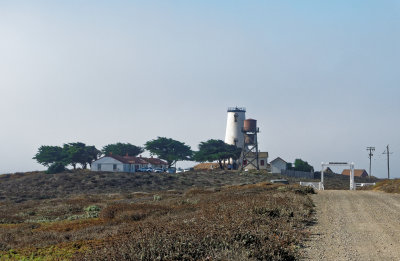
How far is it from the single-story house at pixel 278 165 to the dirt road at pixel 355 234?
73.9 m

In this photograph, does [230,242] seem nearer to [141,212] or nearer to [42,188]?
[141,212]

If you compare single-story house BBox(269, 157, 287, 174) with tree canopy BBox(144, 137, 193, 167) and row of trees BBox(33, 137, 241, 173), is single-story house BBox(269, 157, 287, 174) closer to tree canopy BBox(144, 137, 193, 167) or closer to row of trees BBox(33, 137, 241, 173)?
row of trees BBox(33, 137, 241, 173)

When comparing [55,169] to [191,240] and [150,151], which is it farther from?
[191,240]

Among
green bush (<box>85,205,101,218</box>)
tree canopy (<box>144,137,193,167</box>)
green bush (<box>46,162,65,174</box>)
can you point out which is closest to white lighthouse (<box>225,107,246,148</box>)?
tree canopy (<box>144,137,193,167</box>)

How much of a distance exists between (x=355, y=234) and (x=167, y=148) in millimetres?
98548

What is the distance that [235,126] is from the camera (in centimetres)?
11175

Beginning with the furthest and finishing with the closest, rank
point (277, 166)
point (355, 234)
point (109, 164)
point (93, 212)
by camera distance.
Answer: point (277, 166), point (109, 164), point (93, 212), point (355, 234)

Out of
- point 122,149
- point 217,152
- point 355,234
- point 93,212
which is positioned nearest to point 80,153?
point 122,149

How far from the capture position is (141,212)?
2359cm

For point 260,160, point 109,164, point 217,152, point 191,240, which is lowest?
point 191,240

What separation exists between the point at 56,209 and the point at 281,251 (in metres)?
26.0

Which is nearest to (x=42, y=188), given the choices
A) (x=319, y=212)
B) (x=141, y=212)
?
(x=141, y=212)

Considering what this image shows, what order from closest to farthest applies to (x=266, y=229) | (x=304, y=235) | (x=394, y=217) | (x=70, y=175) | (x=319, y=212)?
(x=266, y=229) < (x=304, y=235) < (x=394, y=217) < (x=319, y=212) < (x=70, y=175)

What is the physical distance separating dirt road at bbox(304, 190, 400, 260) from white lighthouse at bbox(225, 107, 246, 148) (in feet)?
287
